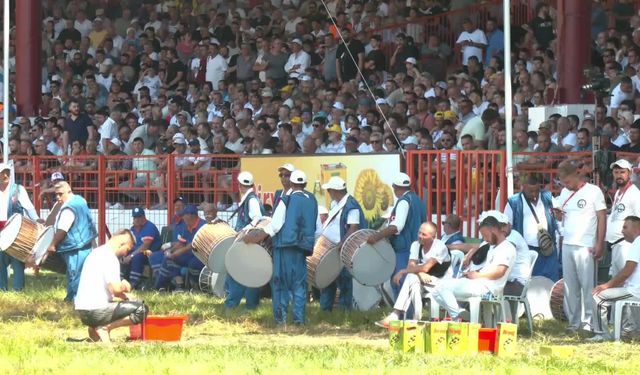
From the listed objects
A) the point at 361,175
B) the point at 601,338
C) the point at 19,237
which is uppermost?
the point at 361,175

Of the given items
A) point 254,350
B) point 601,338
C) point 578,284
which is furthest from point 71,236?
point 601,338

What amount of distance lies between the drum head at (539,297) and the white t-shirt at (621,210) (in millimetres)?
1136

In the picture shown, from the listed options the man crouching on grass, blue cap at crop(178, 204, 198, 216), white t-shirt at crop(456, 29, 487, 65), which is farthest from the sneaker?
white t-shirt at crop(456, 29, 487, 65)

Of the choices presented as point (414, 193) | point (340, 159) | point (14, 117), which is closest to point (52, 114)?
point (14, 117)

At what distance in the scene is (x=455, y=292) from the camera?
16.7 metres

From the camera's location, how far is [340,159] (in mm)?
21375

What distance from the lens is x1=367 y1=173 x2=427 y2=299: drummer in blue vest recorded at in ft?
62.5

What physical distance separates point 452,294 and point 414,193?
2.86 meters

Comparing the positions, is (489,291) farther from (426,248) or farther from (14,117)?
(14,117)

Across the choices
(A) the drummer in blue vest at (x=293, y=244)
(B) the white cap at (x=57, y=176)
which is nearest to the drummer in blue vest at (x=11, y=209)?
(B) the white cap at (x=57, y=176)

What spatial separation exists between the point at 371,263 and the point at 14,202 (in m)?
6.23

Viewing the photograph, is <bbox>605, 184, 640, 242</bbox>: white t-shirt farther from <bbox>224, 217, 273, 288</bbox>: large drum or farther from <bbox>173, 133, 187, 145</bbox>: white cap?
<bbox>173, 133, 187, 145</bbox>: white cap

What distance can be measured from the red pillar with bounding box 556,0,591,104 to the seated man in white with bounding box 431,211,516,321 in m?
7.28

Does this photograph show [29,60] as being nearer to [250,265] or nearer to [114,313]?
[250,265]
